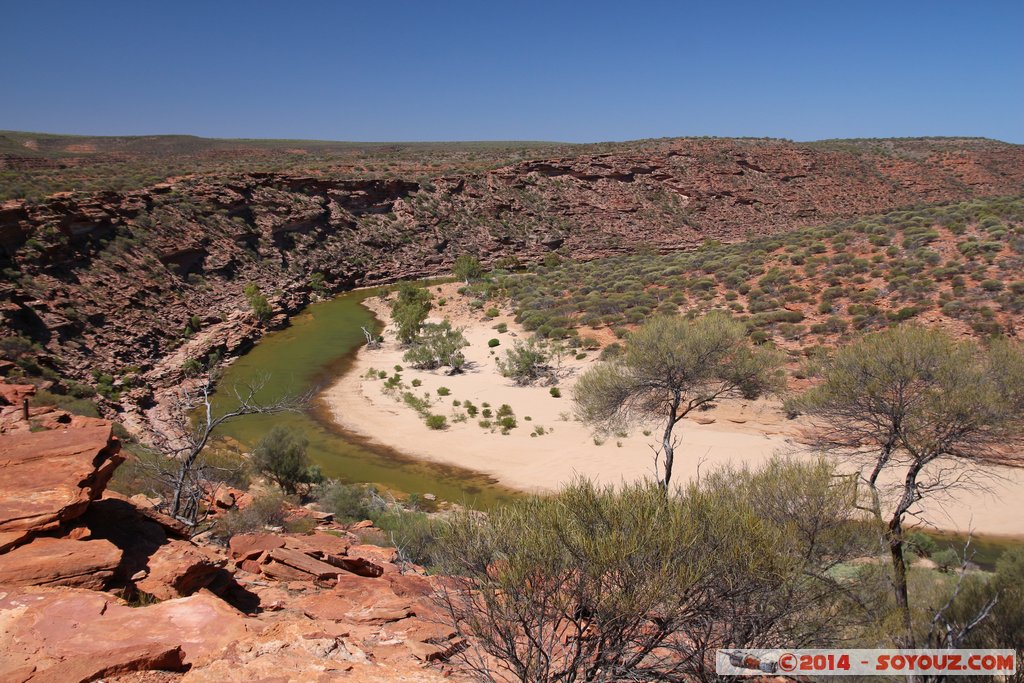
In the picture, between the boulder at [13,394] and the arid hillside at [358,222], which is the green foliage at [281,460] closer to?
the boulder at [13,394]

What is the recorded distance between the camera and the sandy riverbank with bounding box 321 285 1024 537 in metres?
12.5

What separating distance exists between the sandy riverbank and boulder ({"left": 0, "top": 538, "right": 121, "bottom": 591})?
8.87 metres

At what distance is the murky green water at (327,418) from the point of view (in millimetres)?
15344

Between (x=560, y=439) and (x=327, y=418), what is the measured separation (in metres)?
8.85

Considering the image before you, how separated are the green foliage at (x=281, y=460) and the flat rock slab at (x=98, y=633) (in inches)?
345

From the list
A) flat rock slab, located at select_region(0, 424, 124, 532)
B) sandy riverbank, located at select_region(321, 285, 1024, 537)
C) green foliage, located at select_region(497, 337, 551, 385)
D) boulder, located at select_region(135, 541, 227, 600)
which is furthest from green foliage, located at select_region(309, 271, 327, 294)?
boulder, located at select_region(135, 541, 227, 600)

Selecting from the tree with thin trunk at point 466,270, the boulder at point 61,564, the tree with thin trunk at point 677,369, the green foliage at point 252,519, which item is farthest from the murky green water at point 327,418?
the tree with thin trunk at point 466,270

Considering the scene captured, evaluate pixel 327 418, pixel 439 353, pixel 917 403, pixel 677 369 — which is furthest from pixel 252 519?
pixel 439 353

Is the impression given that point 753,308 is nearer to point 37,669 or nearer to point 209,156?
point 37,669

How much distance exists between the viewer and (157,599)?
5121 millimetres

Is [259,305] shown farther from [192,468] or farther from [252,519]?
[192,468]

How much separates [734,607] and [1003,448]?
6.32 m

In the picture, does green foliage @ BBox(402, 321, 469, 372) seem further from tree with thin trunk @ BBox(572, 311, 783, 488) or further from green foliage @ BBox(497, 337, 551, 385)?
tree with thin trunk @ BBox(572, 311, 783, 488)

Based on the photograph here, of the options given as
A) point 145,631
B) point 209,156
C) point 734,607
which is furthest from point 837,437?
point 209,156
